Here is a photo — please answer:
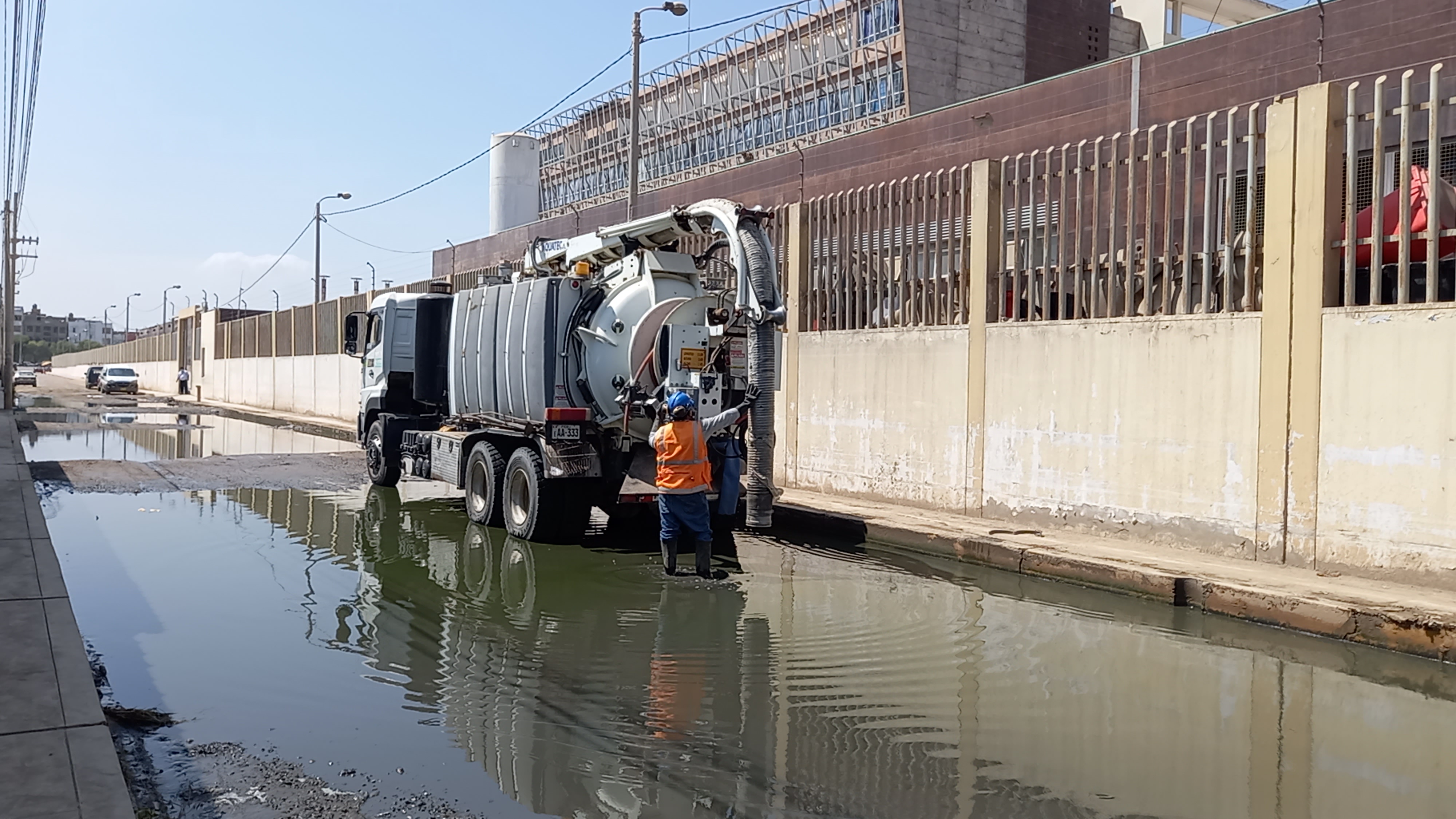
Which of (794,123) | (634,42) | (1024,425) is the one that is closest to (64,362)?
(794,123)

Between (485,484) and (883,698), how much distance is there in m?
7.45

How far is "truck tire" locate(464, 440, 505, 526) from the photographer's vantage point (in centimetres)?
1236

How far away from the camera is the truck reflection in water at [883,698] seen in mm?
4773

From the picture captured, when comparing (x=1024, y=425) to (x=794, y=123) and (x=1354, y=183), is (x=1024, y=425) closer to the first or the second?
(x=1354, y=183)

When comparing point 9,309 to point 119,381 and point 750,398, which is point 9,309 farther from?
point 750,398

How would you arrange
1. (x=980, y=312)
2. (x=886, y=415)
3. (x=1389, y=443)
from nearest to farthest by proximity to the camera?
(x=1389, y=443)
(x=980, y=312)
(x=886, y=415)

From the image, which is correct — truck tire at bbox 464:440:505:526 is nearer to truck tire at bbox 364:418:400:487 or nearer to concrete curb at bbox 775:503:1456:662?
truck tire at bbox 364:418:400:487

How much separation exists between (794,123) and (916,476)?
156 feet

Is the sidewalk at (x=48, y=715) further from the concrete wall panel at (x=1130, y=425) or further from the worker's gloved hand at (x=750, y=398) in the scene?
the concrete wall panel at (x=1130, y=425)

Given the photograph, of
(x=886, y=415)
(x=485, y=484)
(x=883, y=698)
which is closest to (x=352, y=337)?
(x=485, y=484)

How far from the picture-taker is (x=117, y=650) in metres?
6.91

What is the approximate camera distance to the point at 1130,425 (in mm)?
10328

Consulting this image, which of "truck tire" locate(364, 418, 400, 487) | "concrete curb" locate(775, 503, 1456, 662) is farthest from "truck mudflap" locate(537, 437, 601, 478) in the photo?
"truck tire" locate(364, 418, 400, 487)

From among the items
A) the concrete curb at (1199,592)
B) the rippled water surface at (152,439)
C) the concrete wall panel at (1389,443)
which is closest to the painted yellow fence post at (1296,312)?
the concrete wall panel at (1389,443)
